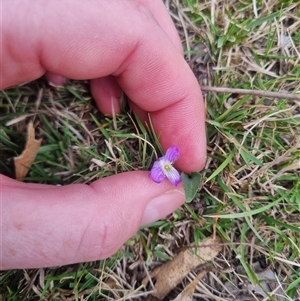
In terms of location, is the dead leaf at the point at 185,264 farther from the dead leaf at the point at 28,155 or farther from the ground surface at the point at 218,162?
the dead leaf at the point at 28,155

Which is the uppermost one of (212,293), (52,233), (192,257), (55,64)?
(55,64)

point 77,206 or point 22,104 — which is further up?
point 22,104

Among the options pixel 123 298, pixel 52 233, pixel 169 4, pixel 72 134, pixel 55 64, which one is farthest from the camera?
pixel 169 4

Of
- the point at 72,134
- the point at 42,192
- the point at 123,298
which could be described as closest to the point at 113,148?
the point at 72,134

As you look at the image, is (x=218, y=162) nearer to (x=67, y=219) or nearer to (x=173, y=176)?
(x=173, y=176)

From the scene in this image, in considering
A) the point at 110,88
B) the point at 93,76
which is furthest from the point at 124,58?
the point at 110,88

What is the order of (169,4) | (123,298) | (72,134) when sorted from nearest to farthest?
(123,298)
(72,134)
(169,4)

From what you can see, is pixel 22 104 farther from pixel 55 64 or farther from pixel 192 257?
pixel 192 257
